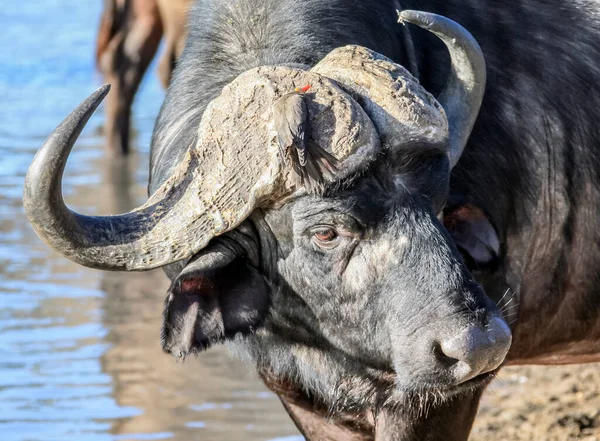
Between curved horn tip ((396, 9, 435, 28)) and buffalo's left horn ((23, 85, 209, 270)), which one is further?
curved horn tip ((396, 9, 435, 28))

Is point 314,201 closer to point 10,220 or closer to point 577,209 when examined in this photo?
point 577,209

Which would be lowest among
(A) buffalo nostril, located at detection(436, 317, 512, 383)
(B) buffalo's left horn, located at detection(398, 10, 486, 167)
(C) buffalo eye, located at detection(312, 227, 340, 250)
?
(A) buffalo nostril, located at detection(436, 317, 512, 383)

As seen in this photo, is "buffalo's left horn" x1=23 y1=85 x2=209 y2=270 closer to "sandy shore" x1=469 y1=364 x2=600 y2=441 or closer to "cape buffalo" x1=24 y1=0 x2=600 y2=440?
"cape buffalo" x1=24 y1=0 x2=600 y2=440

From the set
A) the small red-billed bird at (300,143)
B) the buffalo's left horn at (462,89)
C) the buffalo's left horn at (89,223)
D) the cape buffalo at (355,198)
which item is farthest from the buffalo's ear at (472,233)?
the buffalo's left horn at (89,223)

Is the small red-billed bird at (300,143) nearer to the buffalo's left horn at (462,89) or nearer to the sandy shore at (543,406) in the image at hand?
the buffalo's left horn at (462,89)

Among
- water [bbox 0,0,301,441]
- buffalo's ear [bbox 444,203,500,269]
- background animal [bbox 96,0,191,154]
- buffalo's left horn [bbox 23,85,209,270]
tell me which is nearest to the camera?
buffalo's left horn [bbox 23,85,209,270]

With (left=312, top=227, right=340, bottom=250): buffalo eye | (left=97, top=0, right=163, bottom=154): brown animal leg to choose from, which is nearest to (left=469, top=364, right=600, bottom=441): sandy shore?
(left=312, top=227, right=340, bottom=250): buffalo eye

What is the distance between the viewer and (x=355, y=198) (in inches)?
136

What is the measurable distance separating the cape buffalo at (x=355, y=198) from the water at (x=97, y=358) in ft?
1.80

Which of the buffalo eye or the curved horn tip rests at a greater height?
the curved horn tip

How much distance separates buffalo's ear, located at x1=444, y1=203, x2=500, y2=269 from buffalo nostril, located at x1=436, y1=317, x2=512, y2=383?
24.6 inches

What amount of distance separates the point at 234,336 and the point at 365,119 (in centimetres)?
80

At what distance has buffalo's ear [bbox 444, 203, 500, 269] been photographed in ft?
13.0

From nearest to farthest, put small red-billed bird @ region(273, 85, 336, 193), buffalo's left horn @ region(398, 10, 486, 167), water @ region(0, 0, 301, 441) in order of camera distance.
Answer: small red-billed bird @ region(273, 85, 336, 193) < buffalo's left horn @ region(398, 10, 486, 167) < water @ region(0, 0, 301, 441)
